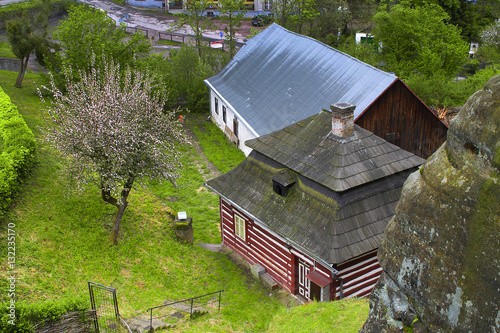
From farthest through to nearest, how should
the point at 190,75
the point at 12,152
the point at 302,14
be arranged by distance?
1. the point at 302,14
2. the point at 190,75
3. the point at 12,152

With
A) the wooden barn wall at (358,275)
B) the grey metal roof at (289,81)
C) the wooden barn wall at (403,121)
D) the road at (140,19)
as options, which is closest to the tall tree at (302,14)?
the road at (140,19)

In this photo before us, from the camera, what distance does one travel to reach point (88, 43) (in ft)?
94.7

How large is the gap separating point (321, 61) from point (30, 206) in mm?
16027

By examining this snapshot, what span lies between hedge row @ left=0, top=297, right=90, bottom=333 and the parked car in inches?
1954

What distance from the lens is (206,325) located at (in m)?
15.1

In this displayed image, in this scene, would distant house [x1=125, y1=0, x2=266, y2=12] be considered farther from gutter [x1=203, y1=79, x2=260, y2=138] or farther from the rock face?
the rock face

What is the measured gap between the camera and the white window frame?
63.2 feet

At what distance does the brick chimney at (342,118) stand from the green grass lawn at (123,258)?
5715 mm

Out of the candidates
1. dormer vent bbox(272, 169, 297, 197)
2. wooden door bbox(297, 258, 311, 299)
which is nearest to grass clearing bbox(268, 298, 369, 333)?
wooden door bbox(297, 258, 311, 299)

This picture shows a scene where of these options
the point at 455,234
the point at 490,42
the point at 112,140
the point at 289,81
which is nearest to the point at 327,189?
the point at 112,140

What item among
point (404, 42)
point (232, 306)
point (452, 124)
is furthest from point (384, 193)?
point (404, 42)

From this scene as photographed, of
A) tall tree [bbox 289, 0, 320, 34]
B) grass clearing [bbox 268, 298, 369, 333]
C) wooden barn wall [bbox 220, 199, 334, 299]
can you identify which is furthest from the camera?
tall tree [bbox 289, 0, 320, 34]

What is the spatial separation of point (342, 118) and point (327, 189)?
2.38 m

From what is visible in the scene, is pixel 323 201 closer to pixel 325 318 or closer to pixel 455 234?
pixel 325 318
